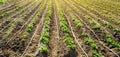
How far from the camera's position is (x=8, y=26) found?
72.8 ft

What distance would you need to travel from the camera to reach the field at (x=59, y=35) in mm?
16766

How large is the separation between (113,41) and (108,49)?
5.00 ft

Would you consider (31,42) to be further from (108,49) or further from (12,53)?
(108,49)

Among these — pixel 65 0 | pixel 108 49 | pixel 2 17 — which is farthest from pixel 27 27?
pixel 65 0

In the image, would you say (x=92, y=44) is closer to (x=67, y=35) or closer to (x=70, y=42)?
(x=70, y=42)

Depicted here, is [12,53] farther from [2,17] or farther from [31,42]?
[2,17]

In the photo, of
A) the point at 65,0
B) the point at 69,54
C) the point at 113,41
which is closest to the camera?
the point at 69,54

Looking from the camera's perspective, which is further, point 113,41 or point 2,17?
point 2,17

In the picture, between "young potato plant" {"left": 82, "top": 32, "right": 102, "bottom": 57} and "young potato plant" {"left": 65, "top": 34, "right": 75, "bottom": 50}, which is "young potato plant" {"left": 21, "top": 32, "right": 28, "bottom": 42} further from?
"young potato plant" {"left": 82, "top": 32, "right": 102, "bottom": 57}

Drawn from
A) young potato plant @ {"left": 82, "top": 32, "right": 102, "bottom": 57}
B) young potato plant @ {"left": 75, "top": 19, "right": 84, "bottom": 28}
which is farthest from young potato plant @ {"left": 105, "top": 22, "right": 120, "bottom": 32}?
young potato plant @ {"left": 82, "top": 32, "right": 102, "bottom": 57}

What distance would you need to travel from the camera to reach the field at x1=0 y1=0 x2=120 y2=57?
16.8m

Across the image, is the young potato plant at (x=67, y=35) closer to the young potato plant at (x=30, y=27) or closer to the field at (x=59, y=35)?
the field at (x=59, y=35)

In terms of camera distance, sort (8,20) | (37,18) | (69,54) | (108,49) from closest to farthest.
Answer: (69,54)
(108,49)
(8,20)
(37,18)

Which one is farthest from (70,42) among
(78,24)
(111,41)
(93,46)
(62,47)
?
(78,24)
